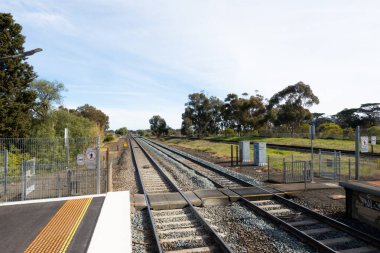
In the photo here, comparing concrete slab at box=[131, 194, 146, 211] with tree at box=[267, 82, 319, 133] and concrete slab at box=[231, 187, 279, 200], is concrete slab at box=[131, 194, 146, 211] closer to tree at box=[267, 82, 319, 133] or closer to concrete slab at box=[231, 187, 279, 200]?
concrete slab at box=[231, 187, 279, 200]

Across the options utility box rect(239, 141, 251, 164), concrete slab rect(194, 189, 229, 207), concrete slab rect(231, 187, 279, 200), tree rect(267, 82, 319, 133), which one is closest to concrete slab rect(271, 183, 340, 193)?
concrete slab rect(231, 187, 279, 200)

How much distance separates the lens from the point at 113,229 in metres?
7.72

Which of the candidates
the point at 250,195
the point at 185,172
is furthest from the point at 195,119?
the point at 250,195

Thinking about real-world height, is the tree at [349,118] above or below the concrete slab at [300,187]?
above

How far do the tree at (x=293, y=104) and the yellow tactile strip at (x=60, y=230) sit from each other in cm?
6844

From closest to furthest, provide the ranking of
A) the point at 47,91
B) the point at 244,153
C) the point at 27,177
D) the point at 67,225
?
the point at 67,225 → the point at 27,177 → the point at 244,153 → the point at 47,91

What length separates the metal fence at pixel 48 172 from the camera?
38.2ft

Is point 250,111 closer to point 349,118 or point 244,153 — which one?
point 349,118

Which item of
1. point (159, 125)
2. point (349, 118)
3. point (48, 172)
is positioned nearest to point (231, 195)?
point (48, 172)

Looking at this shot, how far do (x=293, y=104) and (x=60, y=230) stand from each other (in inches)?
2904

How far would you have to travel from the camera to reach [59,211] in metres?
9.23

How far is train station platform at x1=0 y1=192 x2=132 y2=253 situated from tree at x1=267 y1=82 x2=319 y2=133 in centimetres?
6792

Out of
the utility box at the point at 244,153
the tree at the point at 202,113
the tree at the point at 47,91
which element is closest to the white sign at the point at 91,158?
the utility box at the point at 244,153

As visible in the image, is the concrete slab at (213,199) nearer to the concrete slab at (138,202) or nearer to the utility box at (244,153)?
the concrete slab at (138,202)
